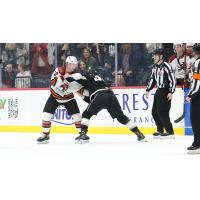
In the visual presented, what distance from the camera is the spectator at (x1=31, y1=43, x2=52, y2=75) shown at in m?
12.4

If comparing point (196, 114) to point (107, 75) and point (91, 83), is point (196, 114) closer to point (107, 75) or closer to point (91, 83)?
point (91, 83)

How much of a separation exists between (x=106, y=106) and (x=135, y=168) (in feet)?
8.01

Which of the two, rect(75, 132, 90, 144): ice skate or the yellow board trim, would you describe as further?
the yellow board trim

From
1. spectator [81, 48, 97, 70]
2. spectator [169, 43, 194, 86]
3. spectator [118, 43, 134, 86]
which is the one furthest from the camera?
spectator [81, 48, 97, 70]

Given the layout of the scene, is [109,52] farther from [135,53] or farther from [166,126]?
[166,126]

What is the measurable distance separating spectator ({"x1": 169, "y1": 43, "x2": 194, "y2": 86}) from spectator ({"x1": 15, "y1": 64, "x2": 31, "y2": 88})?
10.2 feet

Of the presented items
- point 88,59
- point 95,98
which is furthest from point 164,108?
point 88,59

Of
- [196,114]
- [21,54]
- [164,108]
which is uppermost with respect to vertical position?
[21,54]

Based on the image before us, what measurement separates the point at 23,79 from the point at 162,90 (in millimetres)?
4267

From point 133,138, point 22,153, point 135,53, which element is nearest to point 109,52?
point 135,53

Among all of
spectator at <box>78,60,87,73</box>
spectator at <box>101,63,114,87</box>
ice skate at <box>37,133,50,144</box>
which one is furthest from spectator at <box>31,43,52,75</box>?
ice skate at <box>37,133,50,144</box>

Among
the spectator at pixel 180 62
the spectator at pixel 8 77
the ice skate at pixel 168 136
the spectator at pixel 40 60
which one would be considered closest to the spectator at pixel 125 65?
the spectator at pixel 180 62

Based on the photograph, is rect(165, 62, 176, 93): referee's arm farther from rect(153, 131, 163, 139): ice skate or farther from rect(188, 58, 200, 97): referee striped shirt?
rect(188, 58, 200, 97): referee striped shirt

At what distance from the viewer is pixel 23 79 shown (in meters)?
12.4
